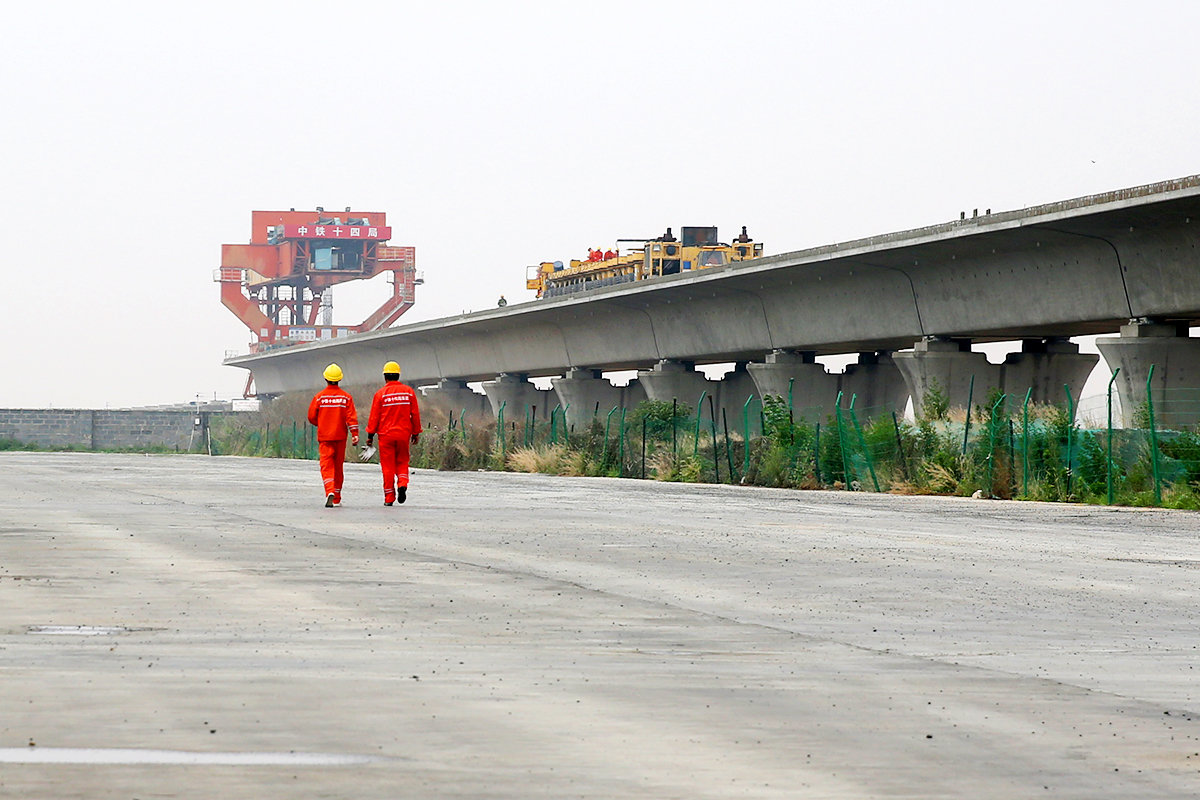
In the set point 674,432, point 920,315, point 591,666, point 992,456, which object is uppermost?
point 920,315

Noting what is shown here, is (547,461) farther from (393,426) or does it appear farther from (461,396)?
(461,396)

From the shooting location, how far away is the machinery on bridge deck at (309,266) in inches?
5226

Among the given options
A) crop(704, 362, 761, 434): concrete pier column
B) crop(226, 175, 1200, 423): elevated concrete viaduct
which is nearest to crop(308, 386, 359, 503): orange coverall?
crop(226, 175, 1200, 423): elevated concrete viaduct

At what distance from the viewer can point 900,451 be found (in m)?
31.2

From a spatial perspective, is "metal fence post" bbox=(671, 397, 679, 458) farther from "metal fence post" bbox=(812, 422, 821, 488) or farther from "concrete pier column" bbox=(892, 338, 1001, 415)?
"metal fence post" bbox=(812, 422, 821, 488)

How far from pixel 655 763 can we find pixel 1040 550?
11.3 meters

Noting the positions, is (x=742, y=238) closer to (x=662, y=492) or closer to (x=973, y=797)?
(x=662, y=492)

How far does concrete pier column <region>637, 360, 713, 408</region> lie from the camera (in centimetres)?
5634

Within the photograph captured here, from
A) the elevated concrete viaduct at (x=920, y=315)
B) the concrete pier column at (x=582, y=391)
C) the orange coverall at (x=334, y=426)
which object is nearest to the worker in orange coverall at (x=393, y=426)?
the orange coverall at (x=334, y=426)

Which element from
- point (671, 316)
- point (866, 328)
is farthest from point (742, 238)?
point (866, 328)

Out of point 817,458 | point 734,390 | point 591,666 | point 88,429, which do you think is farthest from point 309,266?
point 591,666

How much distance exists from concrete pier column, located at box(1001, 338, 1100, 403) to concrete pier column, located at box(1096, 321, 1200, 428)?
23.9ft

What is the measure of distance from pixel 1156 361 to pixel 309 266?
342 feet

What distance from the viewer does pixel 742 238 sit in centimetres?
7044
